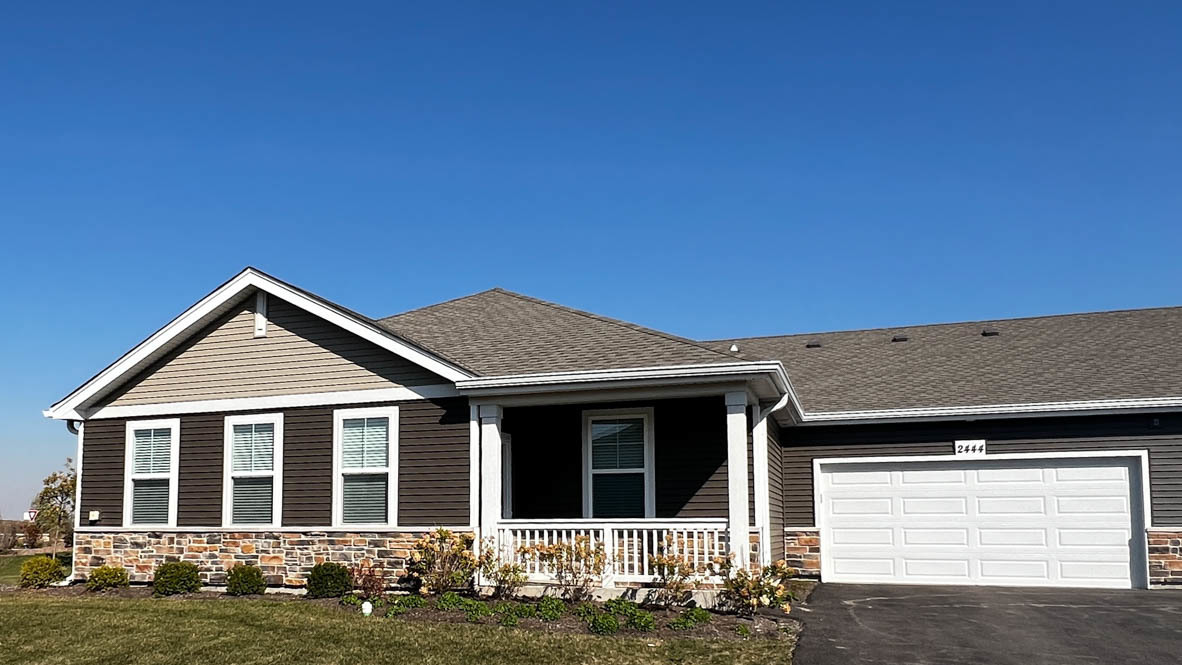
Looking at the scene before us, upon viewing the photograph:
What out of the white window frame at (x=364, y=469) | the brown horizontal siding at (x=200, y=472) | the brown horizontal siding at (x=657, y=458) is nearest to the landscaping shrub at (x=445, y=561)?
the white window frame at (x=364, y=469)

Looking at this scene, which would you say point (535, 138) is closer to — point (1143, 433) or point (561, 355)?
point (561, 355)

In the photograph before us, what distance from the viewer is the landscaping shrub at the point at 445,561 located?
42.6ft

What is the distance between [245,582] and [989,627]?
9435 mm

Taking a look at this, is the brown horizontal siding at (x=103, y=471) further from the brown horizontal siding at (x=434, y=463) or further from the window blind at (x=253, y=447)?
the brown horizontal siding at (x=434, y=463)

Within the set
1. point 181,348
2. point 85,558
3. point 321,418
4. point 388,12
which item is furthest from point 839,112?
point 85,558

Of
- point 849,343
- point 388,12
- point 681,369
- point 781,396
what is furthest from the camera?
point 849,343

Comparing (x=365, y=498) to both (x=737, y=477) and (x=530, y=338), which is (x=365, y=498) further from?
(x=737, y=477)

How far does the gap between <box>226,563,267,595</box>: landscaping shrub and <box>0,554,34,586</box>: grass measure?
508 cm

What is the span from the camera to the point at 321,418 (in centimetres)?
1467

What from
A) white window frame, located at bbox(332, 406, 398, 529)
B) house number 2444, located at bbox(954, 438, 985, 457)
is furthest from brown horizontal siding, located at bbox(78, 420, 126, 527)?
house number 2444, located at bbox(954, 438, 985, 457)

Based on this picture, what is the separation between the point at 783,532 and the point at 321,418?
7538 millimetres

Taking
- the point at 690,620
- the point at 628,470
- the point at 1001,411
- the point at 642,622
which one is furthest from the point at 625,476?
the point at 1001,411

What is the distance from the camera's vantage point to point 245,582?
1396 centimetres

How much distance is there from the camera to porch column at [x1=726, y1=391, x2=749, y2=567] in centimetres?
1209
